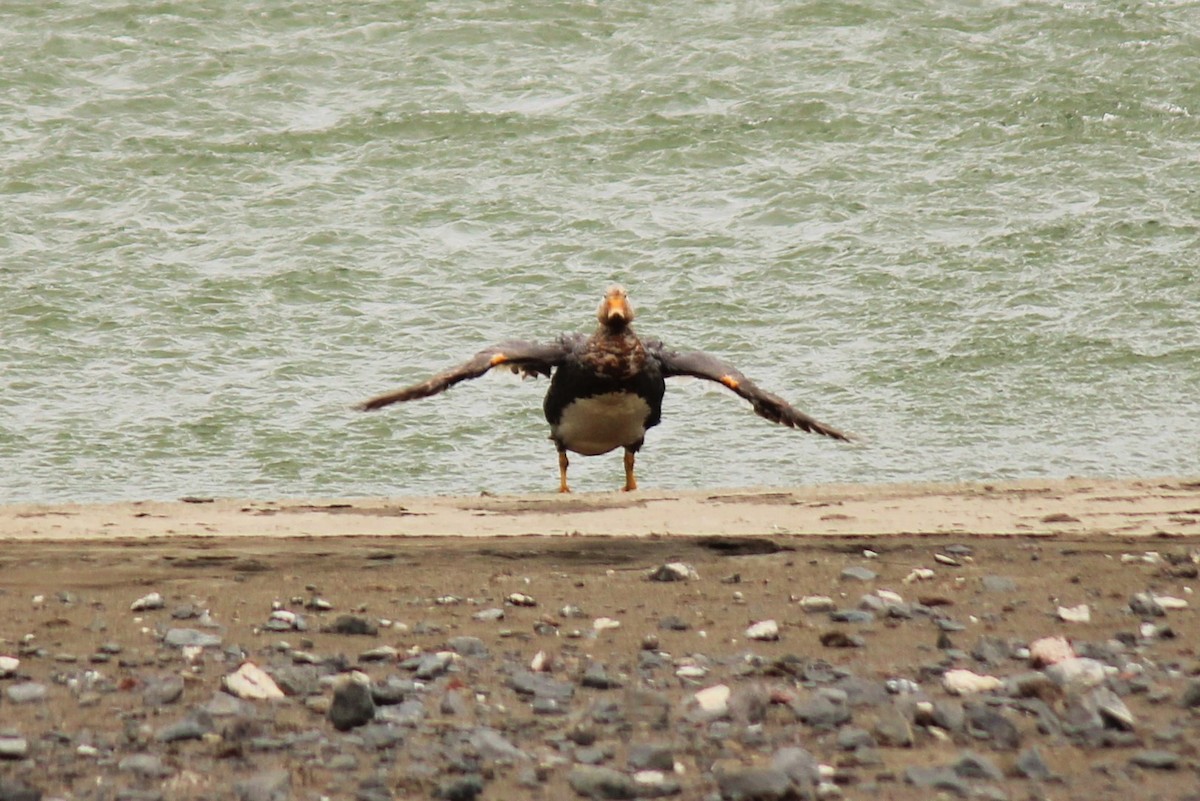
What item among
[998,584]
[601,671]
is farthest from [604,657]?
[998,584]

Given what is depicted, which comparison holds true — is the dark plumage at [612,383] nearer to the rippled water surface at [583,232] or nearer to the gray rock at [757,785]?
the rippled water surface at [583,232]

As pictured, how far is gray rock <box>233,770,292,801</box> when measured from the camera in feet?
14.0

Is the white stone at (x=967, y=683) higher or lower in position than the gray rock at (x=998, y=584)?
higher

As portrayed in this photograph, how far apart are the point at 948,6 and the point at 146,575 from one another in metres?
15.6

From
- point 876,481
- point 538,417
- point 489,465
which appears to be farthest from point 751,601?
point 538,417

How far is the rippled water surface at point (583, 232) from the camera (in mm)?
12312

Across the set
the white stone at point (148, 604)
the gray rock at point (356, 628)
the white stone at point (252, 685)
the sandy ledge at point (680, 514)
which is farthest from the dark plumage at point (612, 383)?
the white stone at point (252, 685)

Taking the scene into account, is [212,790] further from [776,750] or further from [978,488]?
[978,488]

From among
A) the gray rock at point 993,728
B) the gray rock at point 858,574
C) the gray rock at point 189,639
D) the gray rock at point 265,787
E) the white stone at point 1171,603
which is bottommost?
the gray rock at point 858,574

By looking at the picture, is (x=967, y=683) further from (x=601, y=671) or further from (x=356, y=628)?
(x=356, y=628)

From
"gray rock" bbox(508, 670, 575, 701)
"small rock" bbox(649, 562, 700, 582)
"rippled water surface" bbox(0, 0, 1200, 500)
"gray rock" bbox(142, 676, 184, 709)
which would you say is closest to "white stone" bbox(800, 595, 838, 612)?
"small rock" bbox(649, 562, 700, 582)

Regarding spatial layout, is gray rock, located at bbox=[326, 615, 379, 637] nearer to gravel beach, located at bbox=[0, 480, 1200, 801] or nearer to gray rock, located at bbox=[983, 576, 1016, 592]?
gravel beach, located at bbox=[0, 480, 1200, 801]

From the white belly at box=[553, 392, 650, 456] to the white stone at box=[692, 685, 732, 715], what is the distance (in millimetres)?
5872

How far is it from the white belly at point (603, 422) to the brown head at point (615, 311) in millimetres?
458
